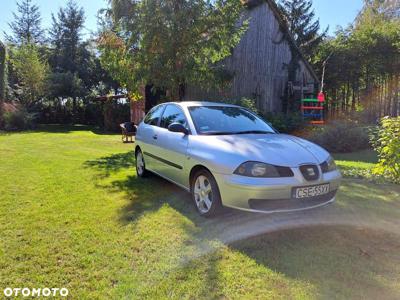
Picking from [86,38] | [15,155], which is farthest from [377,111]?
[86,38]

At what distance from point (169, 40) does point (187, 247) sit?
7.96m

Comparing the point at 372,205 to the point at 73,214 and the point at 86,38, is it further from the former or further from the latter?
the point at 86,38

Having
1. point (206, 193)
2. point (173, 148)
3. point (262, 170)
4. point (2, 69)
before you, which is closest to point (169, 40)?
point (173, 148)

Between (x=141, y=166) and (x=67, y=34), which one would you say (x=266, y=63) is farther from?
(x=67, y=34)

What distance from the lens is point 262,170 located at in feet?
12.7

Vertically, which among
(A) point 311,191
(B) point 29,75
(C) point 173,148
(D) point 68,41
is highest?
(D) point 68,41

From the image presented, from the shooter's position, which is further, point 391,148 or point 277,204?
point 391,148

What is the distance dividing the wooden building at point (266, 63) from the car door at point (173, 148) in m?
10.4

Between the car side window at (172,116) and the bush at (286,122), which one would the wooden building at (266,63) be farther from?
the car side window at (172,116)

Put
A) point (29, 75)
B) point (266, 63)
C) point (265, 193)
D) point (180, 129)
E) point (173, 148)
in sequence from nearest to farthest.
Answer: point (265, 193)
point (180, 129)
point (173, 148)
point (266, 63)
point (29, 75)

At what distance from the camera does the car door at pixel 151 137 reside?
5.94m

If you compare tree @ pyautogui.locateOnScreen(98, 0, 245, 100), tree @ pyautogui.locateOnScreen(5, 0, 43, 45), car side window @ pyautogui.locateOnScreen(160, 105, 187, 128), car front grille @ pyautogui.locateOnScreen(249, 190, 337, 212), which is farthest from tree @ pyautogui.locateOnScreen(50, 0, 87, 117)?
car front grille @ pyautogui.locateOnScreen(249, 190, 337, 212)

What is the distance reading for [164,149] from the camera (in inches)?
217

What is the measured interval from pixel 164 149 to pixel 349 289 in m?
3.43
